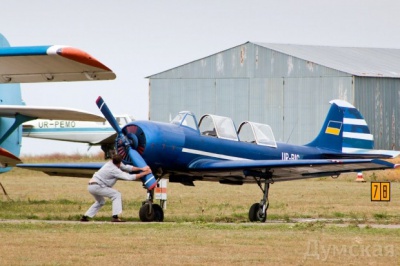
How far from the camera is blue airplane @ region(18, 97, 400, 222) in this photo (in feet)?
59.5

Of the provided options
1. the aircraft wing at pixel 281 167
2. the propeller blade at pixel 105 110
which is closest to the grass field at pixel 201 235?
the aircraft wing at pixel 281 167

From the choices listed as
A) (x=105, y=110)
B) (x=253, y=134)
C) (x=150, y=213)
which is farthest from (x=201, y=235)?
(x=253, y=134)

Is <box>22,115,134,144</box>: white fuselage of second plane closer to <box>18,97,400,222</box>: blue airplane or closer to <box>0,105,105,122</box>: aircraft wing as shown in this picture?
<box>0,105,105,122</box>: aircraft wing

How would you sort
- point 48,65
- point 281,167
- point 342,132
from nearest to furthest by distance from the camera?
point 281,167 → point 48,65 → point 342,132

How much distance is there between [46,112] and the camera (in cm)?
2272

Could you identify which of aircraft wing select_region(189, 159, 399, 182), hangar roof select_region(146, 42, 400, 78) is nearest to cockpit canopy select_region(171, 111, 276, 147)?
aircraft wing select_region(189, 159, 399, 182)

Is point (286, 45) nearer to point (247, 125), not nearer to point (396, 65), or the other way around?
point (396, 65)

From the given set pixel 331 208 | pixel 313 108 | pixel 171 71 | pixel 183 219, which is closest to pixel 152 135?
pixel 183 219

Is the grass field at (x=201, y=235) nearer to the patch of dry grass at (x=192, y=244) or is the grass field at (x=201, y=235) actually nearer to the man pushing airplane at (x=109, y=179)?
the patch of dry grass at (x=192, y=244)

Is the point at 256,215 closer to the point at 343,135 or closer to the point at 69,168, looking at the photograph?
the point at 69,168

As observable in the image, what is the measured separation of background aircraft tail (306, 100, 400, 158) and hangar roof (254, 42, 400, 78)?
23.9 meters

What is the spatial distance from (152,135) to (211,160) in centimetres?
157

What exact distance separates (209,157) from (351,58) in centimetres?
3397

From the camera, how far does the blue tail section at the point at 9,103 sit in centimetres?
2402
